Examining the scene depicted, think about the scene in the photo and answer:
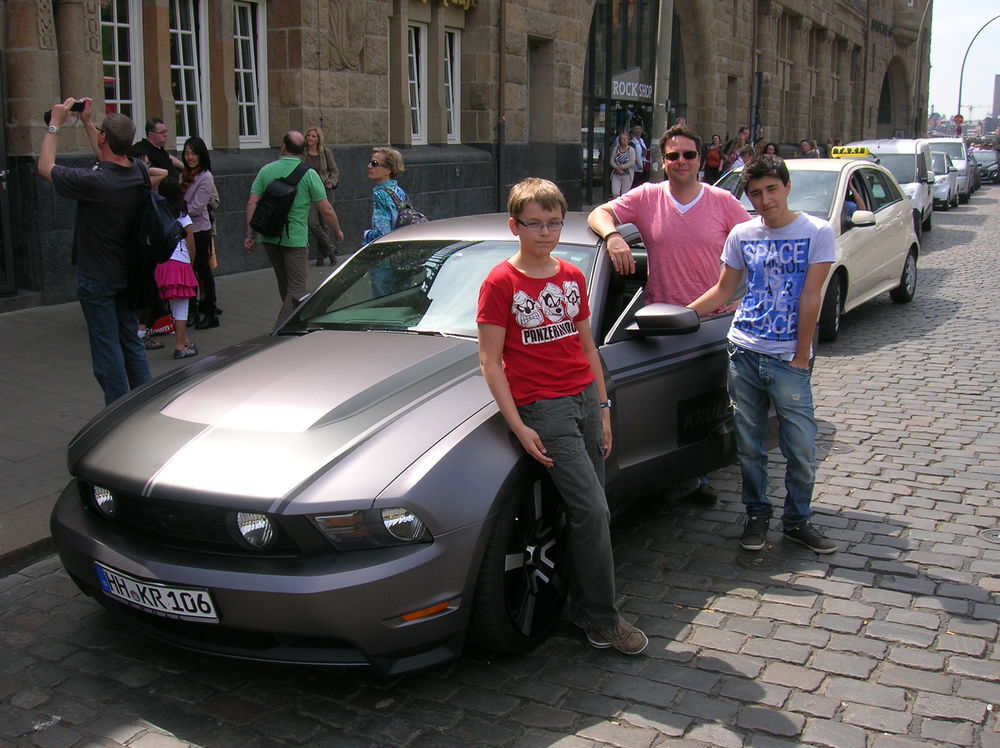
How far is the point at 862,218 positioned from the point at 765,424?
537 cm

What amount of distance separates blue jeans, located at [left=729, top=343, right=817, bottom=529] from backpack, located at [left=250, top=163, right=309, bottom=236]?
4.63 metres

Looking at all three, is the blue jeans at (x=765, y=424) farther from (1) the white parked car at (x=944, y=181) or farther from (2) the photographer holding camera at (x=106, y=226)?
(1) the white parked car at (x=944, y=181)

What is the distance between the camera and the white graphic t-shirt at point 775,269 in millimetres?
4504

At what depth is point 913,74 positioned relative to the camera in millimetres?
64375

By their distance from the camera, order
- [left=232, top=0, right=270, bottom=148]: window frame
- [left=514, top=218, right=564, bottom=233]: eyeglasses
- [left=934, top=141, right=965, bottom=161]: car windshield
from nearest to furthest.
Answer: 1. [left=514, top=218, right=564, bottom=233]: eyeglasses
2. [left=232, top=0, right=270, bottom=148]: window frame
3. [left=934, top=141, right=965, bottom=161]: car windshield

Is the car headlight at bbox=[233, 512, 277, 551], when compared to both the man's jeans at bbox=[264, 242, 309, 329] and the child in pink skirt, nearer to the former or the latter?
the child in pink skirt

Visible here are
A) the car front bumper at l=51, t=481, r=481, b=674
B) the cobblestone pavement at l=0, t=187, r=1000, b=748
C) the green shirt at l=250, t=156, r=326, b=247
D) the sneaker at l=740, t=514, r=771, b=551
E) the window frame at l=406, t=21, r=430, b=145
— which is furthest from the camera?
the window frame at l=406, t=21, r=430, b=145

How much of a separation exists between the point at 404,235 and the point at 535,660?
242 centimetres

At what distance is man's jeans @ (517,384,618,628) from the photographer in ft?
11.9

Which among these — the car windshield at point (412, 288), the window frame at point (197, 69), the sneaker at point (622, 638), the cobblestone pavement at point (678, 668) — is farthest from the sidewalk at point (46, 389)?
the sneaker at point (622, 638)

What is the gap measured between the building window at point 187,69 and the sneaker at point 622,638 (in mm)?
9883

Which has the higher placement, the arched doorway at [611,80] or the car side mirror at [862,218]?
the arched doorway at [611,80]

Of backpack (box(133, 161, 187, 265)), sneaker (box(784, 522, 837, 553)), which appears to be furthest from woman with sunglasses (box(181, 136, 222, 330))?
sneaker (box(784, 522, 837, 553))

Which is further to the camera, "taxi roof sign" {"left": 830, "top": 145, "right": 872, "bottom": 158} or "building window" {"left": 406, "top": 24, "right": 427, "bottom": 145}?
"taxi roof sign" {"left": 830, "top": 145, "right": 872, "bottom": 158}
